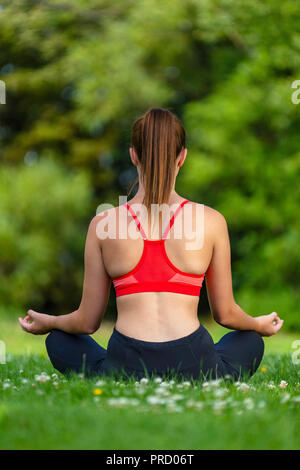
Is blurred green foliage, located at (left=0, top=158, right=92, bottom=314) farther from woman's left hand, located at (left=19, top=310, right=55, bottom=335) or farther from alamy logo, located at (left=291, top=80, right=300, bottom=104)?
woman's left hand, located at (left=19, top=310, right=55, bottom=335)

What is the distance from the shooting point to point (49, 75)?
14.4 m

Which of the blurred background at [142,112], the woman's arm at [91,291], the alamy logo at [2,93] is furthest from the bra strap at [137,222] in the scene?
the alamy logo at [2,93]

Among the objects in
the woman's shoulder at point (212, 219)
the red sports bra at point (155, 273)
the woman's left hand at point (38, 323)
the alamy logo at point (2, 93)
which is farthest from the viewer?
the alamy logo at point (2, 93)

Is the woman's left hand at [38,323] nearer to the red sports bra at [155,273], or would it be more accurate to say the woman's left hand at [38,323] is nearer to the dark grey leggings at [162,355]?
the dark grey leggings at [162,355]

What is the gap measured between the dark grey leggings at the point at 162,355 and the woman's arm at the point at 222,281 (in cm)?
14

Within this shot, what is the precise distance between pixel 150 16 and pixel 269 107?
3.09 meters

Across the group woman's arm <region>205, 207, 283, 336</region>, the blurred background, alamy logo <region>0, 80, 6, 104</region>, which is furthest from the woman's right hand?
alamy logo <region>0, 80, 6, 104</region>

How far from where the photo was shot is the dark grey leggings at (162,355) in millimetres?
2877

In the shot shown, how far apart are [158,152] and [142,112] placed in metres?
9.37

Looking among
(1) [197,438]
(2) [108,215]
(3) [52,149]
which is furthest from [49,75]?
(1) [197,438]

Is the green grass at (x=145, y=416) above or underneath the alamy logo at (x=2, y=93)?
underneath

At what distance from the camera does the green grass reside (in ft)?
6.82

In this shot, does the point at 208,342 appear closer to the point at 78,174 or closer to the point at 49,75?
the point at 78,174

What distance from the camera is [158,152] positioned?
286cm
